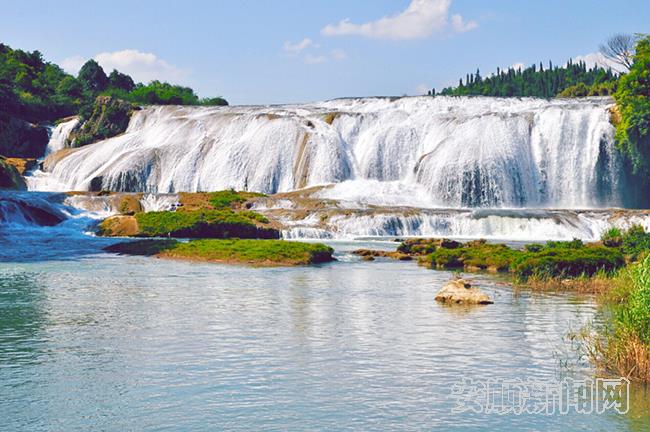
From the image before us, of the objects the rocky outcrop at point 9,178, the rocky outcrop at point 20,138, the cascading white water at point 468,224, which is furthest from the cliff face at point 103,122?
the cascading white water at point 468,224

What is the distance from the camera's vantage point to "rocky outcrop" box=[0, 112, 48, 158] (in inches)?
3457

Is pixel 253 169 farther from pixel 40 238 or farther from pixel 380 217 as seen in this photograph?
pixel 40 238

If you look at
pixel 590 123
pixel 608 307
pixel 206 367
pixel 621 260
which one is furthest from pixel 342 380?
pixel 590 123

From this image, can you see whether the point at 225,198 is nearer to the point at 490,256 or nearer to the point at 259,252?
the point at 259,252

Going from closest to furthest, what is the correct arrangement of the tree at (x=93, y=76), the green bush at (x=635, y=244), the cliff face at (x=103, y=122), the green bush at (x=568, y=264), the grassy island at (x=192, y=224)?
1. the green bush at (x=568, y=264)
2. the green bush at (x=635, y=244)
3. the grassy island at (x=192, y=224)
4. the cliff face at (x=103, y=122)
5. the tree at (x=93, y=76)

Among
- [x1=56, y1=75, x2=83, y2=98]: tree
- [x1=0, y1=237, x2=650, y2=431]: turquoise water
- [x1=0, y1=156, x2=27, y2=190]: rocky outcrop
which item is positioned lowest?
[x1=0, y1=237, x2=650, y2=431]: turquoise water

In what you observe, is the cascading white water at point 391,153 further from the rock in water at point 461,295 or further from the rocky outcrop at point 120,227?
the rock in water at point 461,295

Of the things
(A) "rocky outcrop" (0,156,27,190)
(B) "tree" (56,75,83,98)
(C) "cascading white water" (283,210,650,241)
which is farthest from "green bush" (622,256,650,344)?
(B) "tree" (56,75,83,98)

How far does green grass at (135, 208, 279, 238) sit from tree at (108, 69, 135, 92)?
9071cm

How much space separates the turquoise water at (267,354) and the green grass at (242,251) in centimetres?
798

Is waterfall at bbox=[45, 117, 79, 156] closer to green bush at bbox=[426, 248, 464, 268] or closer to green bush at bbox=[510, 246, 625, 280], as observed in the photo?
green bush at bbox=[426, 248, 464, 268]

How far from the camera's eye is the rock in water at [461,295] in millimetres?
24856

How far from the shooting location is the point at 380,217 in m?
53.1

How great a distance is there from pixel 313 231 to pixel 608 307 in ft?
96.4
